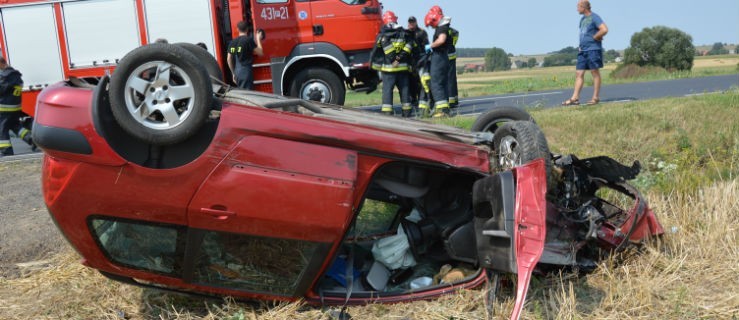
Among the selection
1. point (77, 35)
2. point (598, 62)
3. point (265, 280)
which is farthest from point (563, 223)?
point (77, 35)

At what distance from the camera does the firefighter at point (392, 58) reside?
31.5ft

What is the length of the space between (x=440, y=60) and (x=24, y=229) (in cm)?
646

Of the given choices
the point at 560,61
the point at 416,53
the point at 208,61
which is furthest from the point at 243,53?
the point at 560,61

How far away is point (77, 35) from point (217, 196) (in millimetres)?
9330

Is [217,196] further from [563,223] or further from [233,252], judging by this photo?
[563,223]

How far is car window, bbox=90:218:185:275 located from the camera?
2.96m

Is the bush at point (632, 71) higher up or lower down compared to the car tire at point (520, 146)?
lower down

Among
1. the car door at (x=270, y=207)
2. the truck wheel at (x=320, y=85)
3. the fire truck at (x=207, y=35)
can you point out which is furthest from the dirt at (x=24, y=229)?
the truck wheel at (x=320, y=85)

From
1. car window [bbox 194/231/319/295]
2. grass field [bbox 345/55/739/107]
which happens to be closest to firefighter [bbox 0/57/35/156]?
grass field [bbox 345/55/739/107]

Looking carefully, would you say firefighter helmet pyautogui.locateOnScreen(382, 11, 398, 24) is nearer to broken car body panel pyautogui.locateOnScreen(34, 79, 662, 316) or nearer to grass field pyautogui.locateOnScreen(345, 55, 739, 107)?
grass field pyautogui.locateOnScreen(345, 55, 739, 107)

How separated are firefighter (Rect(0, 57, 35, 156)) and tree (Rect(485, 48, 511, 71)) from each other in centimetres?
4974

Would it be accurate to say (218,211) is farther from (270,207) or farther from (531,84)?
(531,84)

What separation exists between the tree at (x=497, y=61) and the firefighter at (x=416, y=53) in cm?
4662

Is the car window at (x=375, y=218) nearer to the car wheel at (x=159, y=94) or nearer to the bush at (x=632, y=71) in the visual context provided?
the car wheel at (x=159, y=94)
